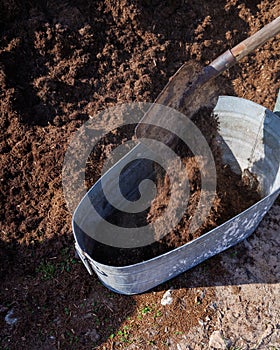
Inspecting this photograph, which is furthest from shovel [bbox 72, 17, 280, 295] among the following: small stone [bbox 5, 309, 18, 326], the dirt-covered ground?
small stone [bbox 5, 309, 18, 326]

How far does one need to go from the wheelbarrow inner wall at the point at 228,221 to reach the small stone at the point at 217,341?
499 millimetres

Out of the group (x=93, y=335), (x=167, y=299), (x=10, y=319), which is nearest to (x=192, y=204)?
(x=167, y=299)

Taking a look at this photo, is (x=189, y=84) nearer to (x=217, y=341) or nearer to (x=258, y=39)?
(x=258, y=39)

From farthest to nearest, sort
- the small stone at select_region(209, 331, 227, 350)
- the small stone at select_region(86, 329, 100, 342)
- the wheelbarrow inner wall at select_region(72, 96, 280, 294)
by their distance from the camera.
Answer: the small stone at select_region(86, 329, 100, 342) → the small stone at select_region(209, 331, 227, 350) → the wheelbarrow inner wall at select_region(72, 96, 280, 294)

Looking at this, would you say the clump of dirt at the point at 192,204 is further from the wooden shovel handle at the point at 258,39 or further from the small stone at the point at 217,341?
the small stone at the point at 217,341

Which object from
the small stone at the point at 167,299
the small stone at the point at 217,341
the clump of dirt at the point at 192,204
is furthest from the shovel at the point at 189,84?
the small stone at the point at 217,341

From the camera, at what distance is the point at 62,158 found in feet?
11.7

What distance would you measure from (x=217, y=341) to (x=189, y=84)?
72.0 inches

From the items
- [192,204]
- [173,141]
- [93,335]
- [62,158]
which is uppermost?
[62,158]

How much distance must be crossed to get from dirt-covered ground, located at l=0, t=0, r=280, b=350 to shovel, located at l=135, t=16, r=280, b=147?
862 mm

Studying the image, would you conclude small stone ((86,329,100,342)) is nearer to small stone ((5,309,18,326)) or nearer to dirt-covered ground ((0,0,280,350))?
dirt-covered ground ((0,0,280,350))

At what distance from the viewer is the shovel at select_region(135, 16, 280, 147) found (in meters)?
2.92

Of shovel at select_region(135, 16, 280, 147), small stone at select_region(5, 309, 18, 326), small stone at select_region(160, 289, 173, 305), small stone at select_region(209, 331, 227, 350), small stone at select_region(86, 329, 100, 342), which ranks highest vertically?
shovel at select_region(135, 16, 280, 147)

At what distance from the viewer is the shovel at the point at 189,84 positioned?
2.92 meters
